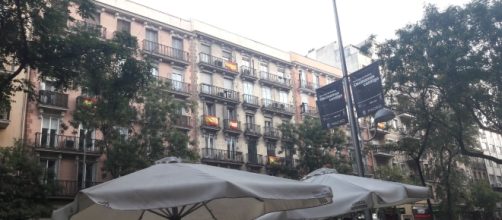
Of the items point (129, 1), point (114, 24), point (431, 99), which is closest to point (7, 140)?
point (114, 24)

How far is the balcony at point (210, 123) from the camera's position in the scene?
35009mm

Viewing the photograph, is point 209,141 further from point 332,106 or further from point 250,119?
point 332,106

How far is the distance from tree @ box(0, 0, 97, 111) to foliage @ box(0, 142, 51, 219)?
11487 mm

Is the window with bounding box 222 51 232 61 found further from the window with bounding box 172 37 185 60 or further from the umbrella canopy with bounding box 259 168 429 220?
the umbrella canopy with bounding box 259 168 429 220

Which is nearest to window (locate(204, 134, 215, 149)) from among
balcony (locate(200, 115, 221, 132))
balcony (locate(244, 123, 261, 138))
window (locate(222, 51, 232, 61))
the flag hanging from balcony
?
balcony (locate(200, 115, 221, 132))

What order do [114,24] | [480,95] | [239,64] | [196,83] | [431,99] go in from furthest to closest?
[239,64]
[196,83]
[114,24]
[431,99]
[480,95]

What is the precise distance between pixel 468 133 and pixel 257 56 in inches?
831

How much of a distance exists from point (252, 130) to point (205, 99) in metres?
4.77

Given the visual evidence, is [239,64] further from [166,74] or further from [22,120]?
[22,120]

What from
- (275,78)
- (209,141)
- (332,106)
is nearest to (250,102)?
(275,78)

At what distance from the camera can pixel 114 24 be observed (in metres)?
32.6

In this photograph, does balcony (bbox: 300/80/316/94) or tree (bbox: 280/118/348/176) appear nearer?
tree (bbox: 280/118/348/176)

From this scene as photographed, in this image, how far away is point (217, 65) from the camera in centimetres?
3784

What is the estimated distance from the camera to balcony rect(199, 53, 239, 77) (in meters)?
36.9
